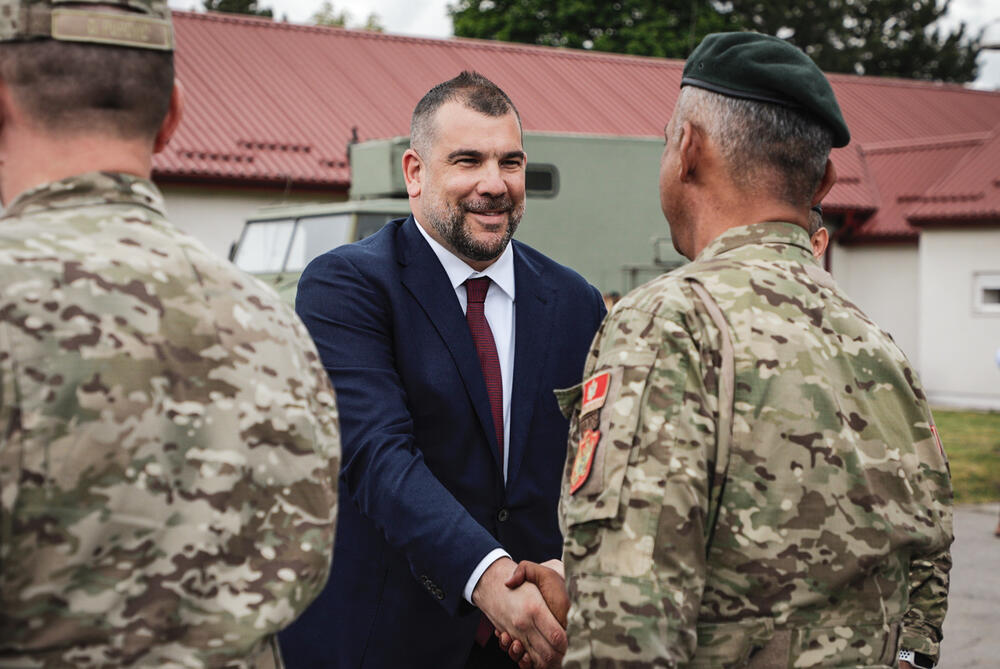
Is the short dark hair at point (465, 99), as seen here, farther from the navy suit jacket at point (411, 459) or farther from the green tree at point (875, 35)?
the green tree at point (875, 35)

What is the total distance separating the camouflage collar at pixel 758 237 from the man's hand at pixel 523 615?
770 mm

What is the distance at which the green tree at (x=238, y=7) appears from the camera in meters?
48.8

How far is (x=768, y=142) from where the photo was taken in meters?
1.96

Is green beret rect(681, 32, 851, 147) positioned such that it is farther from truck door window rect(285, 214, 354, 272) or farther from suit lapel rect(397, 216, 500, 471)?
truck door window rect(285, 214, 354, 272)

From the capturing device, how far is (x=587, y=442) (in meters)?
1.85

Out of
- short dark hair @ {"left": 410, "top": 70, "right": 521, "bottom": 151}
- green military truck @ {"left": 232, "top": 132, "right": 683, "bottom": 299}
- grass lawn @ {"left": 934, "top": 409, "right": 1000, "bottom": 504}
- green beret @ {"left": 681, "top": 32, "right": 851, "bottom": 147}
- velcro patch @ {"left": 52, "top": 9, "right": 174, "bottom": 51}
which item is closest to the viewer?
velcro patch @ {"left": 52, "top": 9, "right": 174, "bottom": 51}

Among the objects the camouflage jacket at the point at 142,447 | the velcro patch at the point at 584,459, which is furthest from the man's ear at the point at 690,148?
the camouflage jacket at the point at 142,447

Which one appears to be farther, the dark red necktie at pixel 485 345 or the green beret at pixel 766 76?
the dark red necktie at pixel 485 345

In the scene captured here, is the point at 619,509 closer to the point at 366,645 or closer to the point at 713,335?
the point at 713,335

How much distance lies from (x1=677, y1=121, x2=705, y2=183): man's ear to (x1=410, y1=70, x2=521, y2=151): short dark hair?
1.05 metres

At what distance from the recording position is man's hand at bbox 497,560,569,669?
230 centimetres

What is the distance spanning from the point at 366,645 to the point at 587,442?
1.03 m

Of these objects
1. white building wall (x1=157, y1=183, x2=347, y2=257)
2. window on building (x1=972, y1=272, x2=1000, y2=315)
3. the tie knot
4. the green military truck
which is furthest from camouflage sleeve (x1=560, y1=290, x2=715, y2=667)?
window on building (x1=972, y1=272, x2=1000, y2=315)

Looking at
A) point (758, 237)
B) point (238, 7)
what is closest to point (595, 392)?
point (758, 237)
